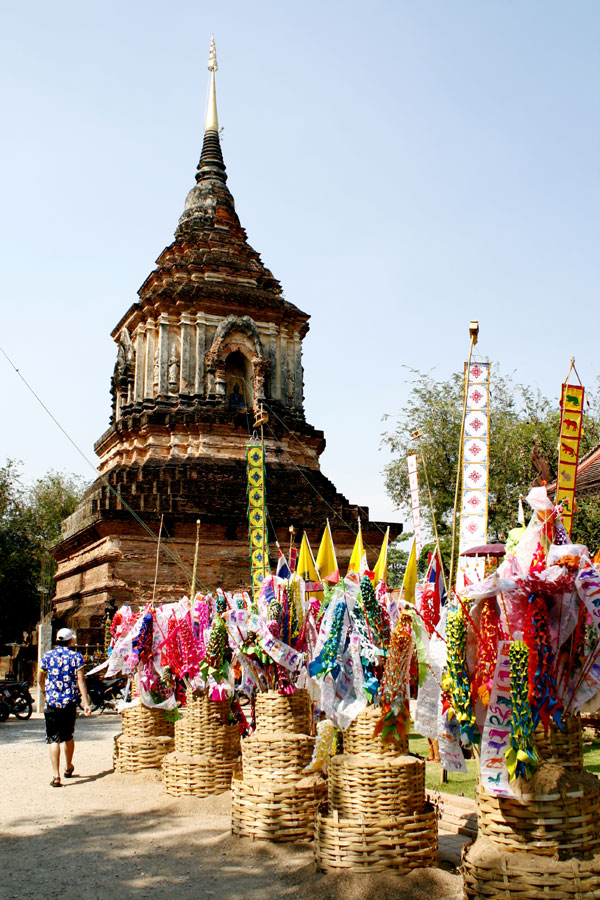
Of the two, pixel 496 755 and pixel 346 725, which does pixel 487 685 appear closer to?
pixel 496 755

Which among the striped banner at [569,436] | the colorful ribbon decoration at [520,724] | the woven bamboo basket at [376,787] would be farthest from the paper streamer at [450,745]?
the striped banner at [569,436]

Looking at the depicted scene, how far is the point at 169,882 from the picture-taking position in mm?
5441

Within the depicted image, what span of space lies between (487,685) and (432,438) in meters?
23.0

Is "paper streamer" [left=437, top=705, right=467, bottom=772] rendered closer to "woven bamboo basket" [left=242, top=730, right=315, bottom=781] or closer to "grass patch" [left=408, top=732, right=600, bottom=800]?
"woven bamboo basket" [left=242, top=730, right=315, bottom=781]

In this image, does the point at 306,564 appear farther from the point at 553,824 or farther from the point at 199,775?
the point at 553,824

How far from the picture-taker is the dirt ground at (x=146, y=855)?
16.3 feet

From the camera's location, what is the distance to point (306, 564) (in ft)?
25.7

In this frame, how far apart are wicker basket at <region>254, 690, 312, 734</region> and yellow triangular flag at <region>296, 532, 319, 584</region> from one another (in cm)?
130

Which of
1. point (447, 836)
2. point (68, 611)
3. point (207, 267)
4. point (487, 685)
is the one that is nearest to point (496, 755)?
point (487, 685)

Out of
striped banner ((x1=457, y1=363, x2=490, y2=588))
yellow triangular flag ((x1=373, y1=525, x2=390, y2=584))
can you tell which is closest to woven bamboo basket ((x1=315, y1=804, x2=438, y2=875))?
yellow triangular flag ((x1=373, y1=525, x2=390, y2=584))

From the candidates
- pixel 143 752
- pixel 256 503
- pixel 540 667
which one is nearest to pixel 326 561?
pixel 143 752

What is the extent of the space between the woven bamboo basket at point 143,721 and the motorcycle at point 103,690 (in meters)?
6.98

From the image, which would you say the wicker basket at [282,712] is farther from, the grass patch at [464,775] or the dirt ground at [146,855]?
the grass patch at [464,775]

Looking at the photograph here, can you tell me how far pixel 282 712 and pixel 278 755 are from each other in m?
0.37
